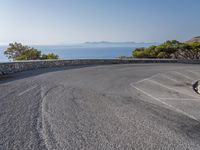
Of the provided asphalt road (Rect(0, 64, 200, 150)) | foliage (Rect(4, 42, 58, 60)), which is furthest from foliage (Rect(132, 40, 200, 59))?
asphalt road (Rect(0, 64, 200, 150))

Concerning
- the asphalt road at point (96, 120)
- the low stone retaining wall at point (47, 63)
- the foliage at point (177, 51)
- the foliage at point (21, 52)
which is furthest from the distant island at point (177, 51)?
the asphalt road at point (96, 120)

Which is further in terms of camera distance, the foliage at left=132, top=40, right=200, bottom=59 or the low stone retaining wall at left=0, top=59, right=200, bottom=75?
the foliage at left=132, top=40, right=200, bottom=59

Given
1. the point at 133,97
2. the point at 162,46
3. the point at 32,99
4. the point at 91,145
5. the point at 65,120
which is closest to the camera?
the point at 91,145

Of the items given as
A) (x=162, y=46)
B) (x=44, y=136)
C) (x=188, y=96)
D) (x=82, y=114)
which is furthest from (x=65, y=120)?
(x=162, y=46)

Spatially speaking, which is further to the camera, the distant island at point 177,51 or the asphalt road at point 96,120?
the distant island at point 177,51

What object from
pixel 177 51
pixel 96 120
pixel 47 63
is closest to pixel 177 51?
pixel 177 51

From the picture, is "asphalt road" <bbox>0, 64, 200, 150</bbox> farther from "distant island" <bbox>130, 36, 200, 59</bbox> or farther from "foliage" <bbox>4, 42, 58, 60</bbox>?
"foliage" <bbox>4, 42, 58, 60</bbox>

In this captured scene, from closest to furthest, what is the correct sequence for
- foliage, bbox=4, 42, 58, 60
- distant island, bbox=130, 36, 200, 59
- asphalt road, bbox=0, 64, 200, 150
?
asphalt road, bbox=0, 64, 200, 150 < distant island, bbox=130, 36, 200, 59 < foliage, bbox=4, 42, 58, 60

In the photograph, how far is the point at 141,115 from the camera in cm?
722

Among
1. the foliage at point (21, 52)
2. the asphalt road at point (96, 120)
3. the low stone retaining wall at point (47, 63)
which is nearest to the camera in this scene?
the asphalt road at point (96, 120)

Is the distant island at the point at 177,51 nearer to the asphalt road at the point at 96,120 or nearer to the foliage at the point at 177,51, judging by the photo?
the foliage at the point at 177,51

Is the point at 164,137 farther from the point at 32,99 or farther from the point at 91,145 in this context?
the point at 32,99

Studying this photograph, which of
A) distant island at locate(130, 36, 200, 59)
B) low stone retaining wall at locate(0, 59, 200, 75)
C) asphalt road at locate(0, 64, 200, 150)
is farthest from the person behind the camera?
distant island at locate(130, 36, 200, 59)

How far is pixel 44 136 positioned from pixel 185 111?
15.6 feet
